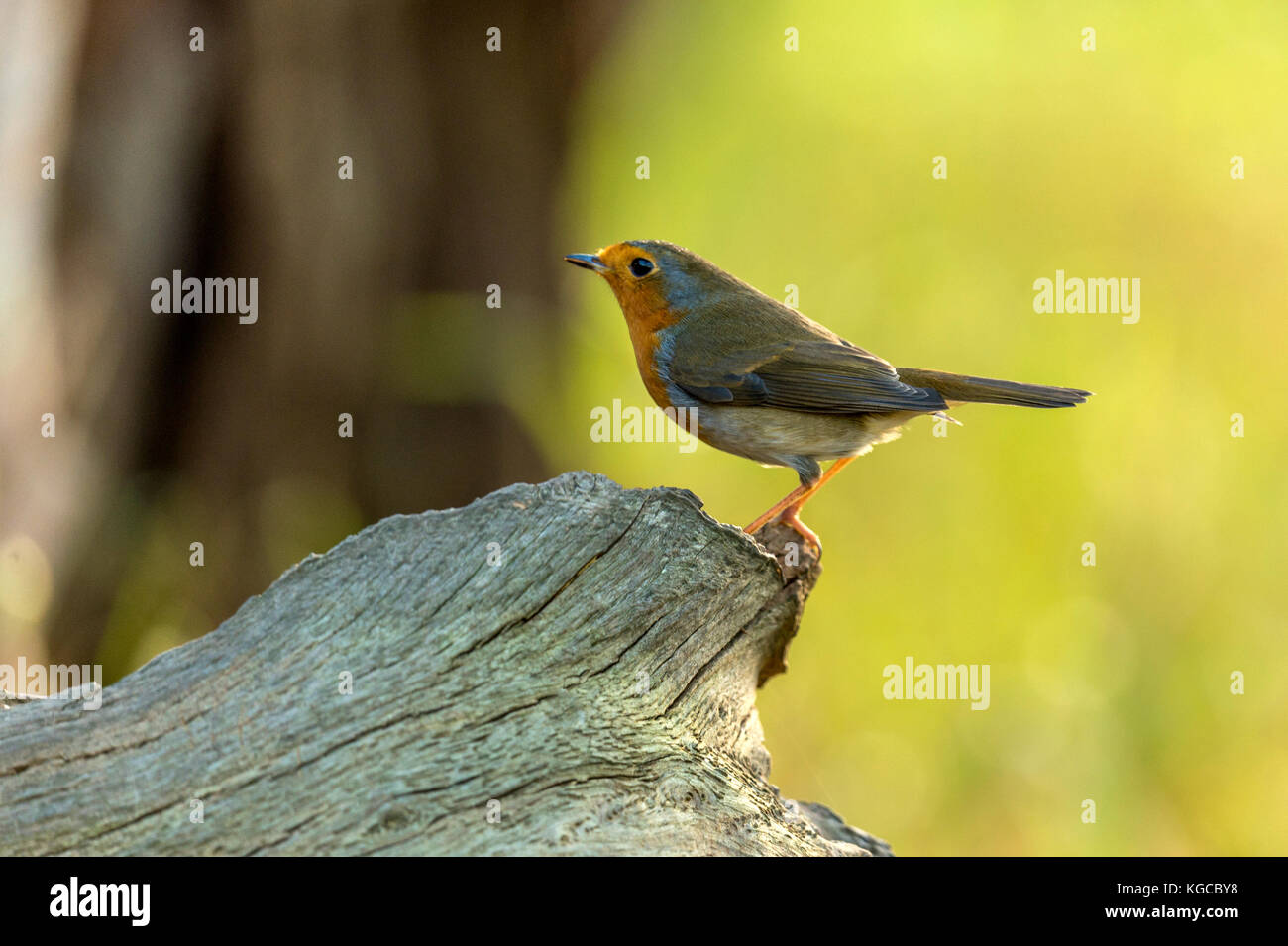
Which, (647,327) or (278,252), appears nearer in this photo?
(647,327)

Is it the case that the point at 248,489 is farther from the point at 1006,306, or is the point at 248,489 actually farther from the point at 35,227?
the point at 1006,306

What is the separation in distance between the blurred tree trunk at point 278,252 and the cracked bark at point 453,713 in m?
4.09

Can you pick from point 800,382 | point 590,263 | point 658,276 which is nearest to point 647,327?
point 658,276

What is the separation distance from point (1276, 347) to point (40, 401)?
7.60m

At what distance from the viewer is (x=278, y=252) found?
6.88m

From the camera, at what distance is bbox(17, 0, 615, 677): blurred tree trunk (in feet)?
22.1

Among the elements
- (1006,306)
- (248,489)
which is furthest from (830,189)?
(248,489)

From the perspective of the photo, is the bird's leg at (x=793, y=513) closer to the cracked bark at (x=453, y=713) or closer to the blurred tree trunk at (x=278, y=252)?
the cracked bark at (x=453, y=713)

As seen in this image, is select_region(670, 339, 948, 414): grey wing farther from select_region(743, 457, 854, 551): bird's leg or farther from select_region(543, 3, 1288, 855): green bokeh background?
select_region(543, 3, 1288, 855): green bokeh background

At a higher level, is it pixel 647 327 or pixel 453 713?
pixel 647 327

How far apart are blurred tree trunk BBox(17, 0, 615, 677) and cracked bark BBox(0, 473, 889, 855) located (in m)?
4.09

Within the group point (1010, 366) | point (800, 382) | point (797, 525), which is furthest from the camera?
point (1010, 366)

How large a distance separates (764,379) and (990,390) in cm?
95

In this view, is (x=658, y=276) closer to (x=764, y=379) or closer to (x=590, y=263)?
(x=590, y=263)
